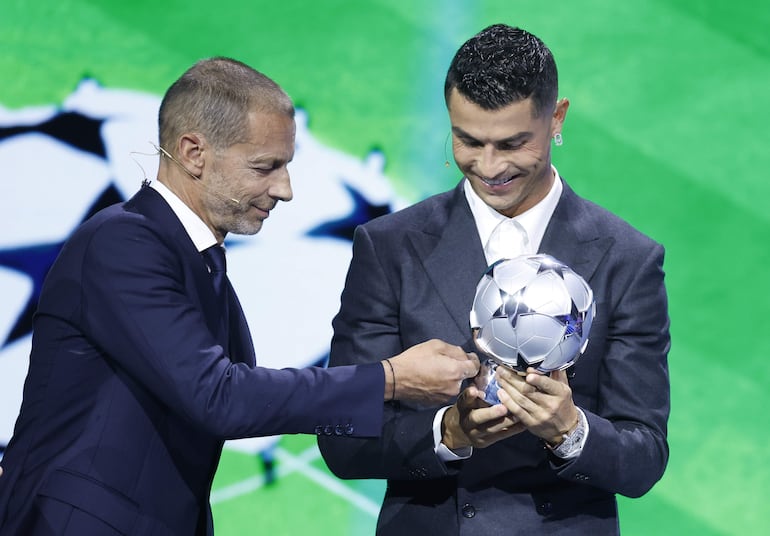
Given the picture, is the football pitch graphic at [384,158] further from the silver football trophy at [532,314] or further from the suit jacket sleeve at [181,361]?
the silver football trophy at [532,314]

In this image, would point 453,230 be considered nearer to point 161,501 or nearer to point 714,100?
point 161,501

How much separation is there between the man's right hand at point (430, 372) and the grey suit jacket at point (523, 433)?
111 mm

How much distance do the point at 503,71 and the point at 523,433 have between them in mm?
777

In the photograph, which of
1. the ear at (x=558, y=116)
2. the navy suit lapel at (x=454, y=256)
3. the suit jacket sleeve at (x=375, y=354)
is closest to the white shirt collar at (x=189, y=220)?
the suit jacket sleeve at (x=375, y=354)

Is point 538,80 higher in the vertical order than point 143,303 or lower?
higher

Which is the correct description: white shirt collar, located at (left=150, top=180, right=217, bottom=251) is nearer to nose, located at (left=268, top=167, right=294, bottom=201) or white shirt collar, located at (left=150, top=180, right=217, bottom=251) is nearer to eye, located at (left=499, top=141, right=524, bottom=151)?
nose, located at (left=268, top=167, right=294, bottom=201)

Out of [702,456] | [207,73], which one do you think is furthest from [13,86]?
[702,456]

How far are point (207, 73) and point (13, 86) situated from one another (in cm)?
153

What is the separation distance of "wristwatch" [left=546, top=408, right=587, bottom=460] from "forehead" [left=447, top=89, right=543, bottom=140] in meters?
0.61

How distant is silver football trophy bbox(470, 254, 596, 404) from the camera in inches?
85.1

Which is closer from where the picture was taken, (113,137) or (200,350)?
(200,350)

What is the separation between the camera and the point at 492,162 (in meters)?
2.50

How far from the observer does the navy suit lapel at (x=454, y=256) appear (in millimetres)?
2537

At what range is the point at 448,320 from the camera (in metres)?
2.53
